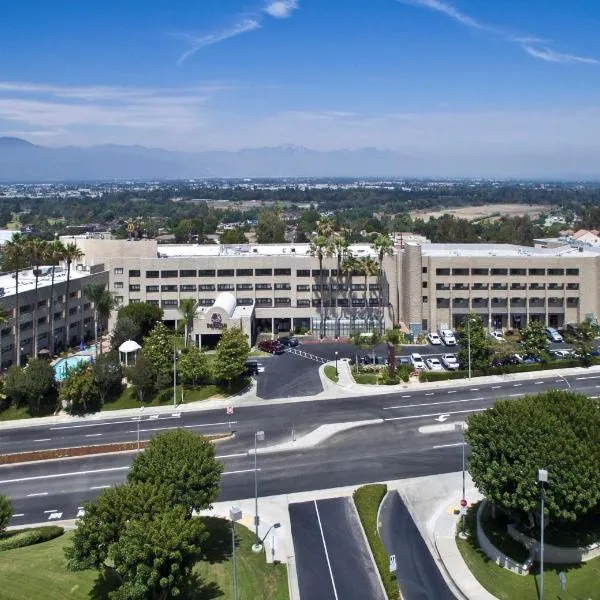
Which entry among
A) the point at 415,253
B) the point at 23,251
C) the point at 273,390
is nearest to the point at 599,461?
the point at 273,390

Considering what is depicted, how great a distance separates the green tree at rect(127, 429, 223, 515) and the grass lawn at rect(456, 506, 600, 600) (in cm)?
1850

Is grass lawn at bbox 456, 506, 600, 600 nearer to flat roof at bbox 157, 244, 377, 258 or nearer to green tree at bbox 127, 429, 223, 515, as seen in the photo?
green tree at bbox 127, 429, 223, 515

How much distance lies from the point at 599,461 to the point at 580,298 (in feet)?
236

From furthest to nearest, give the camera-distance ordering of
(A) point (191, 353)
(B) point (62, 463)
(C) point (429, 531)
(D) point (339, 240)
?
(D) point (339, 240)
(A) point (191, 353)
(B) point (62, 463)
(C) point (429, 531)

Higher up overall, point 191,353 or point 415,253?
point 415,253

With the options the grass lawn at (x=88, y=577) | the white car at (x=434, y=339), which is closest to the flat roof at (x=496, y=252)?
the white car at (x=434, y=339)

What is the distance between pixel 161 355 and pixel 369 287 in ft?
141

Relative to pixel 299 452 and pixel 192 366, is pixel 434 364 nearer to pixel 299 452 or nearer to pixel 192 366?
pixel 299 452

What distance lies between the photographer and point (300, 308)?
4208 inches

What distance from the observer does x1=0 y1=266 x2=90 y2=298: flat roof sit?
91100 mm

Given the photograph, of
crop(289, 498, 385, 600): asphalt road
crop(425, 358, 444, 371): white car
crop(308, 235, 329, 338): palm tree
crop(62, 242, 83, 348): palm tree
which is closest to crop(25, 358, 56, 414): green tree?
crop(62, 242, 83, 348): palm tree

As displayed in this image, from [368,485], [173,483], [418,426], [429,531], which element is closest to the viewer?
[173,483]

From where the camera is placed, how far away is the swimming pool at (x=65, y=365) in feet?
251

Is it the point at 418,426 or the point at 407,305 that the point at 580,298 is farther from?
the point at 418,426
